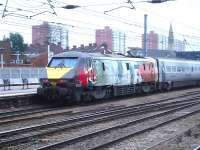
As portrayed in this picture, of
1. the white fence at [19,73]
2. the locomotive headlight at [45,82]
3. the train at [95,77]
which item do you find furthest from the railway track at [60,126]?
the white fence at [19,73]

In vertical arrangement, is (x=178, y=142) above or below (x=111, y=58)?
below

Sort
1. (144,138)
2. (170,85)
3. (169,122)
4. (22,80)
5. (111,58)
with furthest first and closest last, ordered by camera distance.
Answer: (22,80)
(170,85)
(111,58)
(169,122)
(144,138)

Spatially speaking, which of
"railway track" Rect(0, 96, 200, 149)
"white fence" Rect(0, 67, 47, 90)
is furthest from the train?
"white fence" Rect(0, 67, 47, 90)

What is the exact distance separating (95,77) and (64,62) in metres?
1.85

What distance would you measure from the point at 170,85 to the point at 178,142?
84.7 ft

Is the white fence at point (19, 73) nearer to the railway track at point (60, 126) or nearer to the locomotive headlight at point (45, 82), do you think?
the locomotive headlight at point (45, 82)

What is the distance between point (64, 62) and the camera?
24328mm

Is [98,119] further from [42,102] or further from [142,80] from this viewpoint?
[142,80]

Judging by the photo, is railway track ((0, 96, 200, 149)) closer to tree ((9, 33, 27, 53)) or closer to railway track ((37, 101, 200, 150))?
railway track ((37, 101, 200, 150))

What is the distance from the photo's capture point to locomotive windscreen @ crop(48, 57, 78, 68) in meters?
23.9

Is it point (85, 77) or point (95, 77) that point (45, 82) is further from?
point (95, 77)

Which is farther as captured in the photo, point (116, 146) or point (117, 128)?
point (117, 128)

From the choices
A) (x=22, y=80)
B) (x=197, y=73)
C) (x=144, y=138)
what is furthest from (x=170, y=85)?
(x=144, y=138)

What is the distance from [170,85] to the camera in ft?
125
